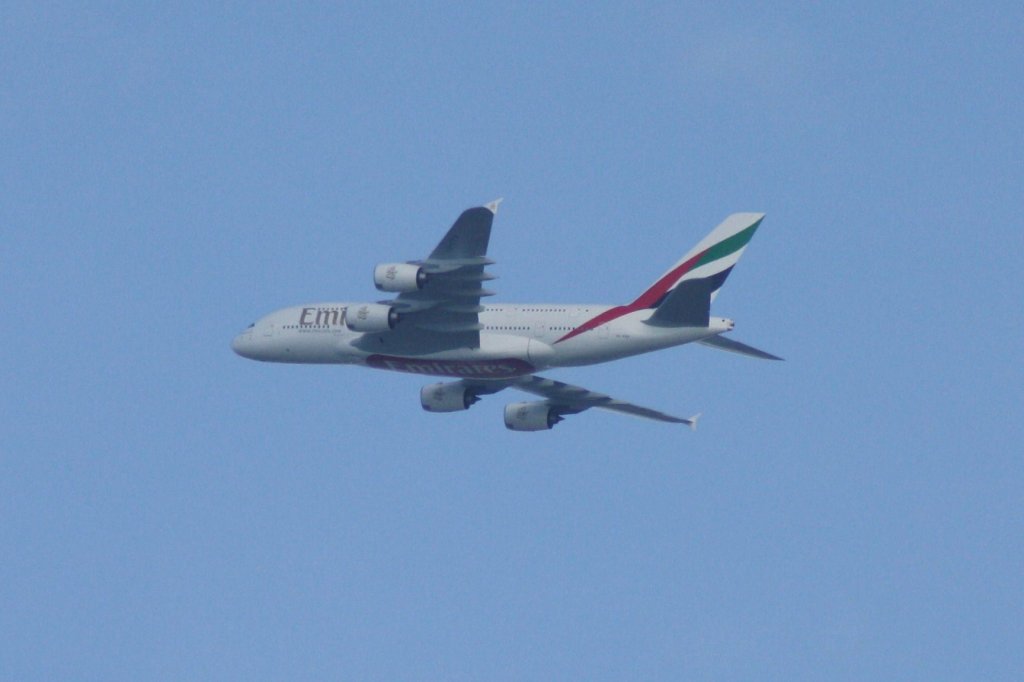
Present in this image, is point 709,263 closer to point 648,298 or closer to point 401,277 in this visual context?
Answer: point 648,298

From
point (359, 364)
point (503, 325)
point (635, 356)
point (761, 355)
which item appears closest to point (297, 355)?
point (359, 364)

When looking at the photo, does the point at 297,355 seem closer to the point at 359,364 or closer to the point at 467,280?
Answer: the point at 359,364

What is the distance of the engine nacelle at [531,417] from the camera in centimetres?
7800

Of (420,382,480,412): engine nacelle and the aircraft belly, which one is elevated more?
the aircraft belly

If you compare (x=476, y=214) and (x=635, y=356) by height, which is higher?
(x=476, y=214)

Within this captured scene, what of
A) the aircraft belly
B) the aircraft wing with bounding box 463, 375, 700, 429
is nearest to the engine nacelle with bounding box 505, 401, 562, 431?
the aircraft wing with bounding box 463, 375, 700, 429

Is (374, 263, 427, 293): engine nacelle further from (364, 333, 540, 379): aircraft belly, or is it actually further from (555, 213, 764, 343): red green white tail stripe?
(555, 213, 764, 343): red green white tail stripe

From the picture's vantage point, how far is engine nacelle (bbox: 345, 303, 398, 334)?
67.6 metres

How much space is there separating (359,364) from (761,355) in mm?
16404

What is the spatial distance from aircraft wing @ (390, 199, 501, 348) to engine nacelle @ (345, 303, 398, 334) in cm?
41

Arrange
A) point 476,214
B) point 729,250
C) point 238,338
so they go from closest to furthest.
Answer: point 476,214, point 729,250, point 238,338

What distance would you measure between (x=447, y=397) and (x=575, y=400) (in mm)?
5890

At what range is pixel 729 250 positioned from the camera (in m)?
69.6

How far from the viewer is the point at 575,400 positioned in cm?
7794
